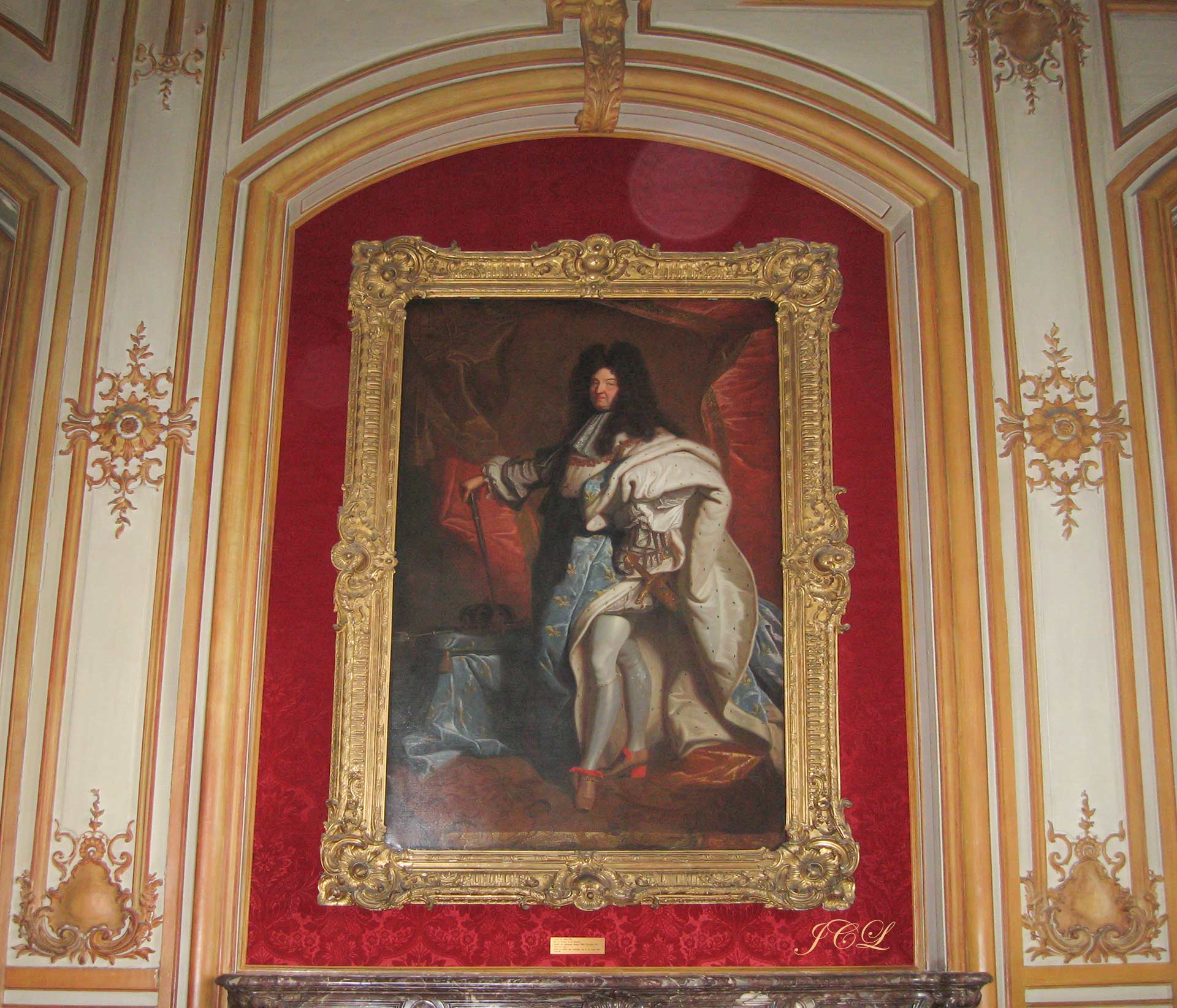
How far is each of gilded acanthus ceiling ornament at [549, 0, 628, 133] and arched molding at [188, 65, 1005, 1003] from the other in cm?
9

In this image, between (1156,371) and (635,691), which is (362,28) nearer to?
(635,691)

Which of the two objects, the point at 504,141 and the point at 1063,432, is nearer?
the point at 1063,432

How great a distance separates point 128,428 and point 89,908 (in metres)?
1.77

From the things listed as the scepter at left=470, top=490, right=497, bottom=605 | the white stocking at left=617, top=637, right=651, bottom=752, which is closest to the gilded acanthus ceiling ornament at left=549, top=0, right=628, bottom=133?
the scepter at left=470, top=490, right=497, bottom=605

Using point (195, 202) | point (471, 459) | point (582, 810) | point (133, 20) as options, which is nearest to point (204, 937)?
point (582, 810)

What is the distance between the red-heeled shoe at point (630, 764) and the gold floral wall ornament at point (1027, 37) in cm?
321

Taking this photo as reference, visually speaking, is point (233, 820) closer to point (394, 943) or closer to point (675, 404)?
point (394, 943)

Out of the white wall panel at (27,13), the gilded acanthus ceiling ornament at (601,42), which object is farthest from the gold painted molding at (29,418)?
the gilded acanthus ceiling ornament at (601,42)

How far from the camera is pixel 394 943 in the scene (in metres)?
4.32

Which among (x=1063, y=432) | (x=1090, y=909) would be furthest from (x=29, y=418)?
(x=1090, y=909)

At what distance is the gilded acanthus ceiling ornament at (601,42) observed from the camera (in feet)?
16.3

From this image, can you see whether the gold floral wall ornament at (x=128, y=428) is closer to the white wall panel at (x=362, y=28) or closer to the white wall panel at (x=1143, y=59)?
the white wall panel at (x=362, y=28)

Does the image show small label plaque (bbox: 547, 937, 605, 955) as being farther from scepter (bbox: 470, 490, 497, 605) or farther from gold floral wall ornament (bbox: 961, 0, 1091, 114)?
gold floral wall ornament (bbox: 961, 0, 1091, 114)

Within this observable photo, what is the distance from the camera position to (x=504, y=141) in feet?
17.1
